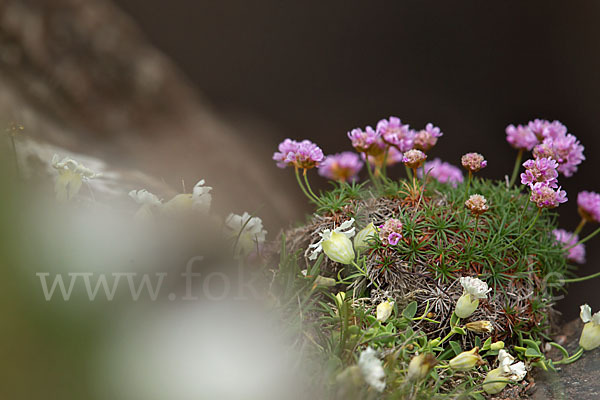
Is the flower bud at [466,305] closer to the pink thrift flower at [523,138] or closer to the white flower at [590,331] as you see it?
the white flower at [590,331]

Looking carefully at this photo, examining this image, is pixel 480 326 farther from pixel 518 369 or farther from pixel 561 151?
pixel 561 151

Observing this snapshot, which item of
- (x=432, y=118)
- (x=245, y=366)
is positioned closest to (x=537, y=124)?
(x=245, y=366)

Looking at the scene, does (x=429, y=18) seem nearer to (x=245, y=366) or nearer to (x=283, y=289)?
(x=283, y=289)

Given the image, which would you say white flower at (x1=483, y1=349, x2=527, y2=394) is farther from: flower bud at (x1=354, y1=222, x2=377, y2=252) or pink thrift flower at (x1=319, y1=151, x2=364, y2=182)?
pink thrift flower at (x1=319, y1=151, x2=364, y2=182)

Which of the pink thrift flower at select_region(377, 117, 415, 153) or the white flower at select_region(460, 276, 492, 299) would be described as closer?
the white flower at select_region(460, 276, 492, 299)

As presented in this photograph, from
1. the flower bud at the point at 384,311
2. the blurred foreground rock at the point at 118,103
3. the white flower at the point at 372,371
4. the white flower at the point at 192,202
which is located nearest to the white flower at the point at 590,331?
the flower bud at the point at 384,311

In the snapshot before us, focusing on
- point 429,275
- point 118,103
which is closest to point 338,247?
point 429,275

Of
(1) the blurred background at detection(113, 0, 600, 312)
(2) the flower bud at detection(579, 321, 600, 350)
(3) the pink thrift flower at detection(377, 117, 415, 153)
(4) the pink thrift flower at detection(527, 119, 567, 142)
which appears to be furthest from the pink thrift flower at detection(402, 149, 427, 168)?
(1) the blurred background at detection(113, 0, 600, 312)
